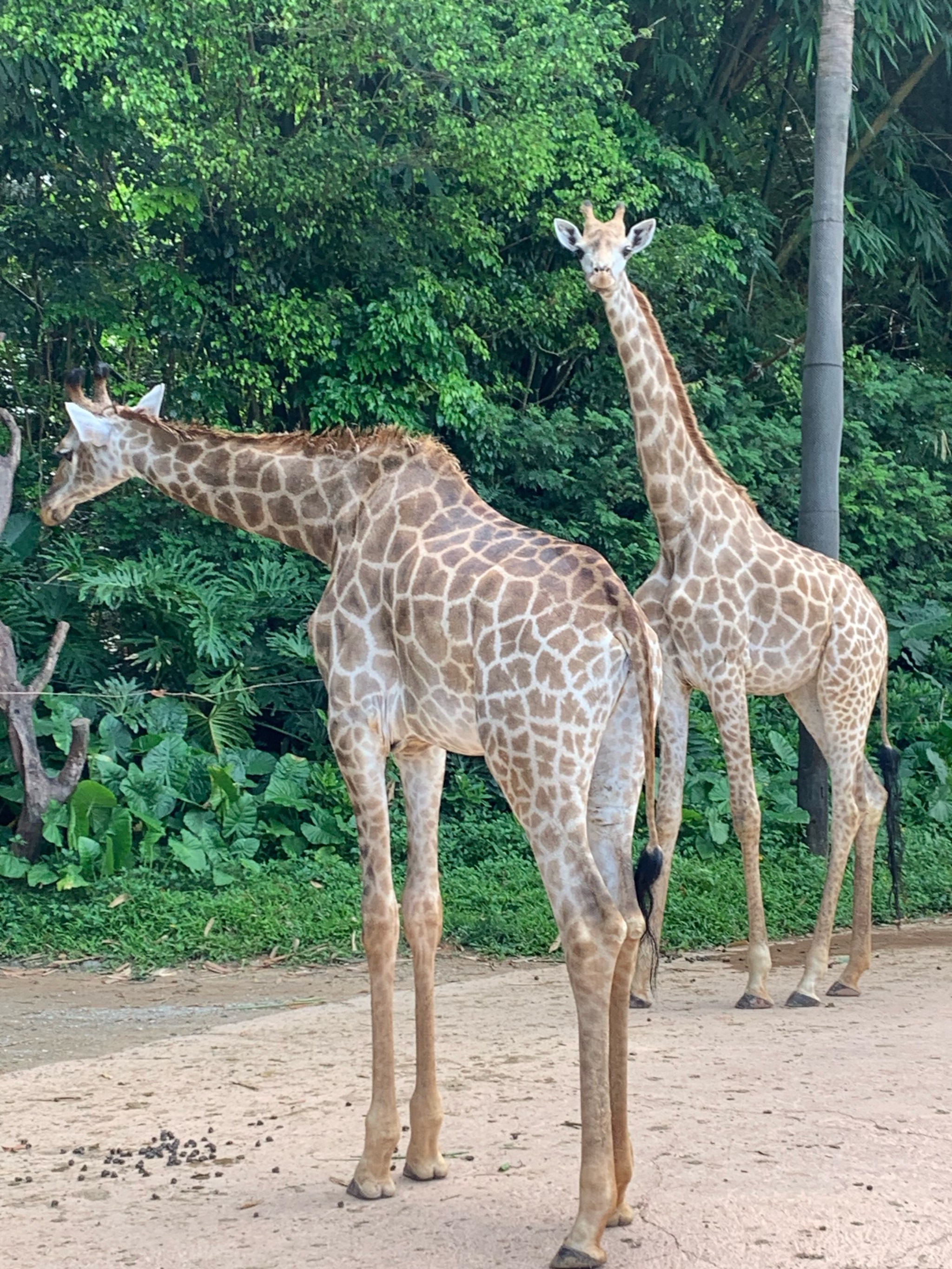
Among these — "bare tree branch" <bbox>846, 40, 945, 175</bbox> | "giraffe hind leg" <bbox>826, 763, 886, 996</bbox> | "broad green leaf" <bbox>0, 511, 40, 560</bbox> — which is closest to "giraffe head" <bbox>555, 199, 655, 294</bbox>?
"giraffe hind leg" <bbox>826, 763, 886, 996</bbox>

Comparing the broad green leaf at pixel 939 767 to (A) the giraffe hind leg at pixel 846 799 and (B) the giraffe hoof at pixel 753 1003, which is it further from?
(B) the giraffe hoof at pixel 753 1003

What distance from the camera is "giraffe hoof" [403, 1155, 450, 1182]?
413 cm

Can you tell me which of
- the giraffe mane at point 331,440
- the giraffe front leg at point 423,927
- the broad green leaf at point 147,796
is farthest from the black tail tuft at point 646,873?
the broad green leaf at point 147,796

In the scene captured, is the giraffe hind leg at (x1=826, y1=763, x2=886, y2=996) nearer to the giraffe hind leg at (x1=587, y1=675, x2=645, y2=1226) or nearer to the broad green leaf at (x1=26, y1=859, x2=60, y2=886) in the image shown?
the giraffe hind leg at (x1=587, y1=675, x2=645, y2=1226)

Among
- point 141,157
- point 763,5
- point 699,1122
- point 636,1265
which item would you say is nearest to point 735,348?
point 763,5

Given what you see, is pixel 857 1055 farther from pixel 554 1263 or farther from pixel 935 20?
pixel 935 20

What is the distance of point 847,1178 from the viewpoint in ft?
13.1

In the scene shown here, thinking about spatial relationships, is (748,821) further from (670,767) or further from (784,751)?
(784,751)

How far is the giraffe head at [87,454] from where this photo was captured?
5.10 meters

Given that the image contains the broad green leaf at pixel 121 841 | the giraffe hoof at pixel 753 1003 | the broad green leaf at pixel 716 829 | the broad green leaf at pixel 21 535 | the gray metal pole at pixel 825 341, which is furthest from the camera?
the broad green leaf at pixel 21 535

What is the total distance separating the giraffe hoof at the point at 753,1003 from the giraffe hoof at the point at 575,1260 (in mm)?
3176

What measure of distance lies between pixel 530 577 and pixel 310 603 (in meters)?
6.74

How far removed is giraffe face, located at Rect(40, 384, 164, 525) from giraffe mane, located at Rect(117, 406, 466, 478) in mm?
95

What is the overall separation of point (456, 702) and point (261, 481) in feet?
4.06
